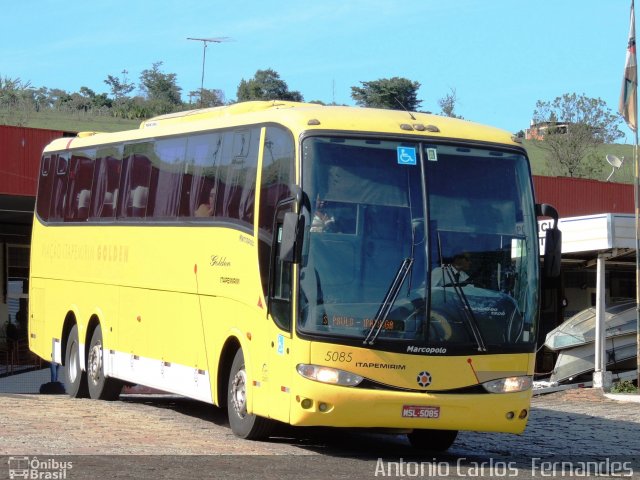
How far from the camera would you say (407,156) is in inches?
521

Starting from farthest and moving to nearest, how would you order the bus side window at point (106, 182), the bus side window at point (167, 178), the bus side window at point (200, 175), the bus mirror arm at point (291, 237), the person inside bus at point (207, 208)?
the bus side window at point (106, 182) → the bus side window at point (167, 178) → the bus side window at point (200, 175) → the person inside bus at point (207, 208) → the bus mirror arm at point (291, 237)

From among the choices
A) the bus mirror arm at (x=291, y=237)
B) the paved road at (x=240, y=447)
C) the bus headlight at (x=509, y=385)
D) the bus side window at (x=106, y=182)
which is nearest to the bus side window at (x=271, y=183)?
the bus mirror arm at (x=291, y=237)

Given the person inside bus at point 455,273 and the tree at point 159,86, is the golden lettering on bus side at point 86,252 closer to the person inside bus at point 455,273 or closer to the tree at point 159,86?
the person inside bus at point 455,273

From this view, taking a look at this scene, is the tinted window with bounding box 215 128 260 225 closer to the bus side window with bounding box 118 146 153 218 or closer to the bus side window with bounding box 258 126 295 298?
the bus side window with bounding box 258 126 295 298

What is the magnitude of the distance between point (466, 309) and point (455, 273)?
0.39 meters

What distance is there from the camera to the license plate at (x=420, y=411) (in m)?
12.7

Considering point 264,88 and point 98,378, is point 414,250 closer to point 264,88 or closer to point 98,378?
point 98,378

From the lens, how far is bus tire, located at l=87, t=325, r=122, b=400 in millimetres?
19234

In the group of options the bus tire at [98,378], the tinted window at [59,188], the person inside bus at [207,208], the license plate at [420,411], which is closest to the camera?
the license plate at [420,411]

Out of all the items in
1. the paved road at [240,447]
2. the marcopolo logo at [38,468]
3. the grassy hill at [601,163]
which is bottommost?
the paved road at [240,447]

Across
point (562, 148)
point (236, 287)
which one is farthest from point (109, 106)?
point (236, 287)

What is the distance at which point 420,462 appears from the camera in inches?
523

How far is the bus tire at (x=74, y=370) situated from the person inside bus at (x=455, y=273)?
8.86 meters

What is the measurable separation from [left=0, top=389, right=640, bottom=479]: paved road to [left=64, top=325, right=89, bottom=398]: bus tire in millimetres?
1010
